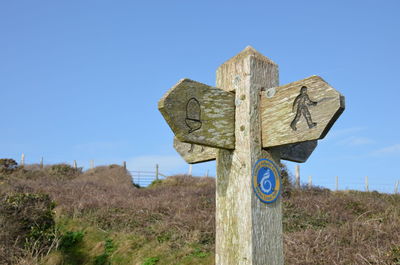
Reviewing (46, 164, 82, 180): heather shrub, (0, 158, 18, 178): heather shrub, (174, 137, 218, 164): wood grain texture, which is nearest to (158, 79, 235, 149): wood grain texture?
(174, 137, 218, 164): wood grain texture

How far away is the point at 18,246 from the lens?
7.36 meters

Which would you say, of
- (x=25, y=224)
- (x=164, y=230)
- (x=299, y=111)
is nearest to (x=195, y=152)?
(x=299, y=111)

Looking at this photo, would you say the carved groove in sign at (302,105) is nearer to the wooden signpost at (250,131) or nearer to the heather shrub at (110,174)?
the wooden signpost at (250,131)

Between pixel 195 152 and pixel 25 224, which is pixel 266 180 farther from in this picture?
pixel 25 224

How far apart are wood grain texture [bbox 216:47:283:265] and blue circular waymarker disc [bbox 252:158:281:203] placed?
0.03m

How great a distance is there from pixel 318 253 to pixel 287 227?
2384 mm

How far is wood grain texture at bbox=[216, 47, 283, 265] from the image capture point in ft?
6.41

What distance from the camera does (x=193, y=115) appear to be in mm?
1970

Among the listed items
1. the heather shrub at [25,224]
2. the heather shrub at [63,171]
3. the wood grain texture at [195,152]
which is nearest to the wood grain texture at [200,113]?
the wood grain texture at [195,152]

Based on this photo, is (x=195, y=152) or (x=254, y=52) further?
(x=195, y=152)

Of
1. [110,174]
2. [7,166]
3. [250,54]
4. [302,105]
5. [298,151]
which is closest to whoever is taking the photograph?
[302,105]

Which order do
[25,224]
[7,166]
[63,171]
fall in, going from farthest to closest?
1. [63,171]
2. [7,166]
3. [25,224]

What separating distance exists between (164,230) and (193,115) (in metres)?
6.20

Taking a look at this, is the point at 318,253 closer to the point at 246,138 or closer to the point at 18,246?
the point at 246,138
